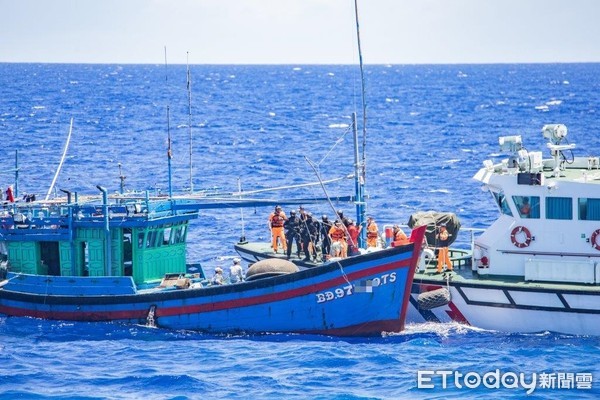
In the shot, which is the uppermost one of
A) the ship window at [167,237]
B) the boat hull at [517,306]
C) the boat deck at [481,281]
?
the ship window at [167,237]

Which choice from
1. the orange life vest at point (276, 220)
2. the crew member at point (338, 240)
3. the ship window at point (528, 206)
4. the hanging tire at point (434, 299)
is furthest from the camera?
the orange life vest at point (276, 220)

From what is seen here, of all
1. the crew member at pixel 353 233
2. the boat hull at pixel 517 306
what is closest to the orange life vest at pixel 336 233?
the crew member at pixel 353 233

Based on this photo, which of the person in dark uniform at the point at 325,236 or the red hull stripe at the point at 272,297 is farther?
the person in dark uniform at the point at 325,236

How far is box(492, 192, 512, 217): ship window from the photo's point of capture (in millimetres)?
34219

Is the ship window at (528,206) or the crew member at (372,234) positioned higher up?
the ship window at (528,206)

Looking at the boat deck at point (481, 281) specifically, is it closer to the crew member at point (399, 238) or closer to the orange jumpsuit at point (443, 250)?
the orange jumpsuit at point (443, 250)

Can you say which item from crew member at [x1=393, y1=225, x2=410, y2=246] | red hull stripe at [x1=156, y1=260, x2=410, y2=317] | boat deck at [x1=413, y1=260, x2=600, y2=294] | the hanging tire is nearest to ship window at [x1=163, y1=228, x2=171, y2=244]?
red hull stripe at [x1=156, y1=260, x2=410, y2=317]

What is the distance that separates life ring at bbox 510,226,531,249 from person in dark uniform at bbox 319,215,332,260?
5507 mm

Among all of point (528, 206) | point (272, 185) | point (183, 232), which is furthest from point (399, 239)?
point (272, 185)

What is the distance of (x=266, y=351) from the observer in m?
31.2

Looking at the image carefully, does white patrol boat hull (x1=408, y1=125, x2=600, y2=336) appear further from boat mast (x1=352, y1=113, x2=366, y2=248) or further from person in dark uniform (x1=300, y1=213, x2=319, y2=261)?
person in dark uniform (x1=300, y1=213, x2=319, y2=261)

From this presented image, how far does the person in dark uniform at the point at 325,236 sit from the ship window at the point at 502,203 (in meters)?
5.03

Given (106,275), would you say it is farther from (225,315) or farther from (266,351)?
(266,351)

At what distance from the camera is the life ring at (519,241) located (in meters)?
33.7
